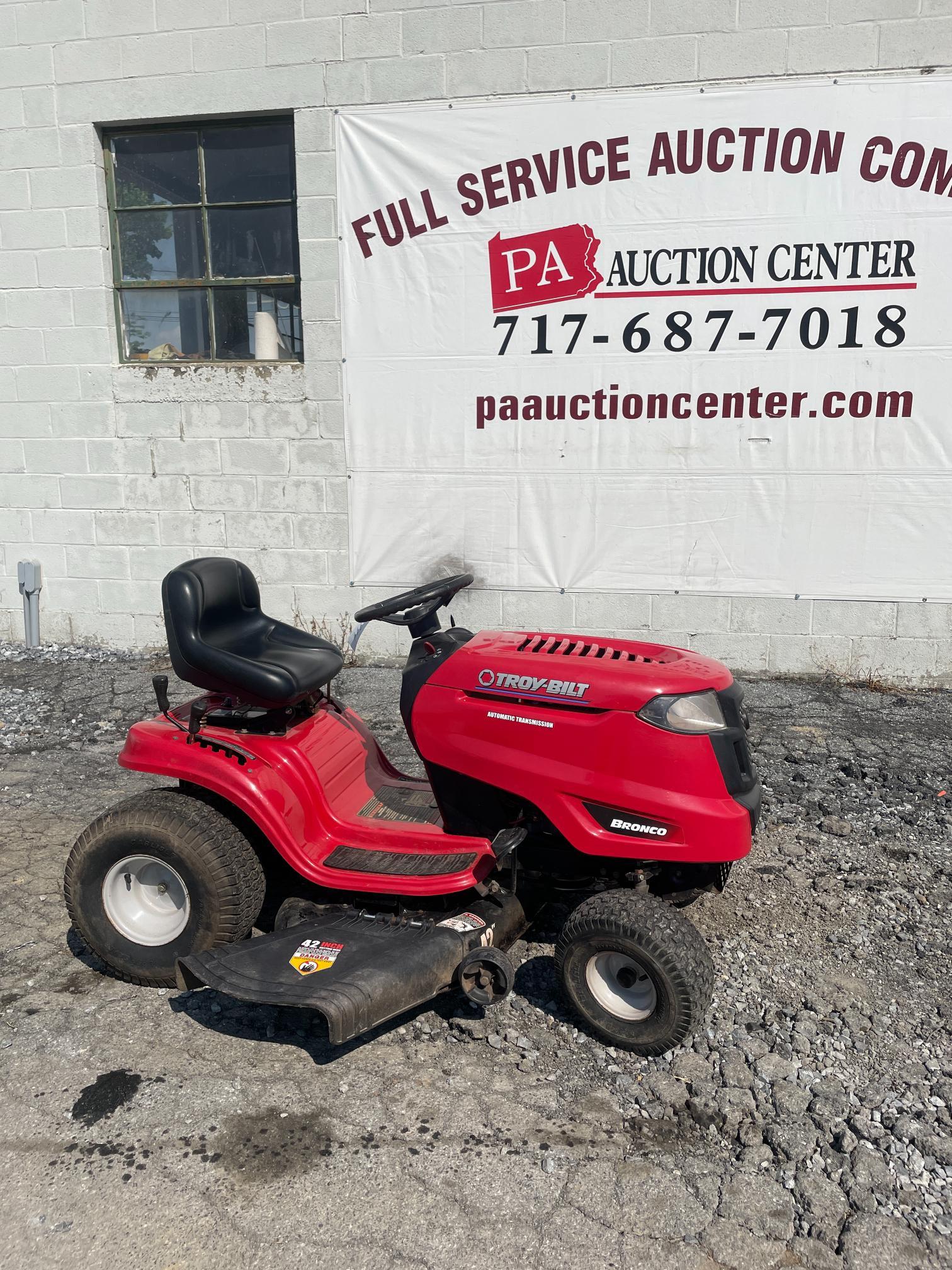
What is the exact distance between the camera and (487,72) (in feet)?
18.5

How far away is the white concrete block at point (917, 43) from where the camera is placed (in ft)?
17.3

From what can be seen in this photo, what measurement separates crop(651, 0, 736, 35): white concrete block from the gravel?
4.79m

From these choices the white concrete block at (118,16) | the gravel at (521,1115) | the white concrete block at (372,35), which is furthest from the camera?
the white concrete block at (118,16)

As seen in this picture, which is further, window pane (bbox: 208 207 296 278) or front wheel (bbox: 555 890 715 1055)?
window pane (bbox: 208 207 296 278)

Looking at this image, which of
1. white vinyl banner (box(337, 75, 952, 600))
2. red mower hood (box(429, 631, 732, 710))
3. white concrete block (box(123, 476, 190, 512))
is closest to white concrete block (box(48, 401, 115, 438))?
white concrete block (box(123, 476, 190, 512))

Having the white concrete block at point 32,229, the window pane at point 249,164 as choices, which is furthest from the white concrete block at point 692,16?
the white concrete block at point 32,229

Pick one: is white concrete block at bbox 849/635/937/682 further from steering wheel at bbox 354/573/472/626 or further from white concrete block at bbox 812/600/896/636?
steering wheel at bbox 354/573/472/626

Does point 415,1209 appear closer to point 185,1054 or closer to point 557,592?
point 185,1054

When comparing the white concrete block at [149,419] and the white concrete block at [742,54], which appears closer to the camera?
the white concrete block at [742,54]

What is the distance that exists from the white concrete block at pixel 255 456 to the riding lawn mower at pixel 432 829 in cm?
322

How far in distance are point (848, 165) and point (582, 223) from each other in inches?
60.3

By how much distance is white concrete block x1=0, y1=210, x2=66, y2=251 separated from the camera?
6281 millimetres

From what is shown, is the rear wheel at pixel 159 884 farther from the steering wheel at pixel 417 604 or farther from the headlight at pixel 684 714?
the headlight at pixel 684 714

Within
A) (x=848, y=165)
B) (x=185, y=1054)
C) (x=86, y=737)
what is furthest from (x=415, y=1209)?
(x=848, y=165)
